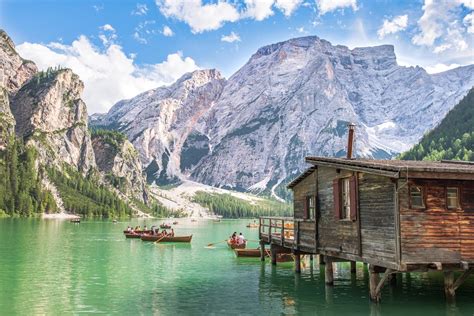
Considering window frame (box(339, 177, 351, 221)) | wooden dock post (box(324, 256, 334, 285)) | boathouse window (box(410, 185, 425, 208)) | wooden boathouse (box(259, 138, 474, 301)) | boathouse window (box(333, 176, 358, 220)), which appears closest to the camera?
wooden boathouse (box(259, 138, 474, 301))

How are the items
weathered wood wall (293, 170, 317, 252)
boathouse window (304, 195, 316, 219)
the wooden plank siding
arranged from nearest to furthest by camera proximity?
the wooden plank siding < boathouse window (304, 195, 316, 219) < weathered wood wall (293, 170, 317, 252)

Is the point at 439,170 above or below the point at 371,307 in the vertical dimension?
above

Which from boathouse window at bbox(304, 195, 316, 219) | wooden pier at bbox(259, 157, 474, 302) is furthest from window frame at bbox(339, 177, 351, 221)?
boathouse window at bbox(304, 195, 316, 219)

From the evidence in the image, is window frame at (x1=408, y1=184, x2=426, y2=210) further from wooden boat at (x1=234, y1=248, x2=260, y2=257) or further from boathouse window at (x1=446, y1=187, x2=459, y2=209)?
wooden boat at (x1=234, y1=248, x2=260, y2=257)

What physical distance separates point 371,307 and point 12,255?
47.2 m

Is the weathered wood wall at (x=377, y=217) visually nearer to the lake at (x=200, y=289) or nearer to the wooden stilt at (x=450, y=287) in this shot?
the lake at (x=200, y=289)

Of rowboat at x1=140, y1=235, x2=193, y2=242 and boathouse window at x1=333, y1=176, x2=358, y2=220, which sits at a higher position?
boathouse window at x1=333, y1=176, x2=358, y2=220

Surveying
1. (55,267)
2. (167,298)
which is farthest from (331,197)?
(55,267)

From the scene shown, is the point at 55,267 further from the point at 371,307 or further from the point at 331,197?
the point at 371,307

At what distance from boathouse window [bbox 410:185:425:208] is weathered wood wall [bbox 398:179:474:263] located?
0.27m

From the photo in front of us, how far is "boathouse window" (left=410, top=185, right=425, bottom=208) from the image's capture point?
90.5 feet

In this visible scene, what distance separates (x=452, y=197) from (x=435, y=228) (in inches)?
91.5

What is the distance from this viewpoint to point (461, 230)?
27.9 meters

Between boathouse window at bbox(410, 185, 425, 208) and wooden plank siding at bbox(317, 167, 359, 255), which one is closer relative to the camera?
boathouse window at bbox(410, 185, 425, 208)
